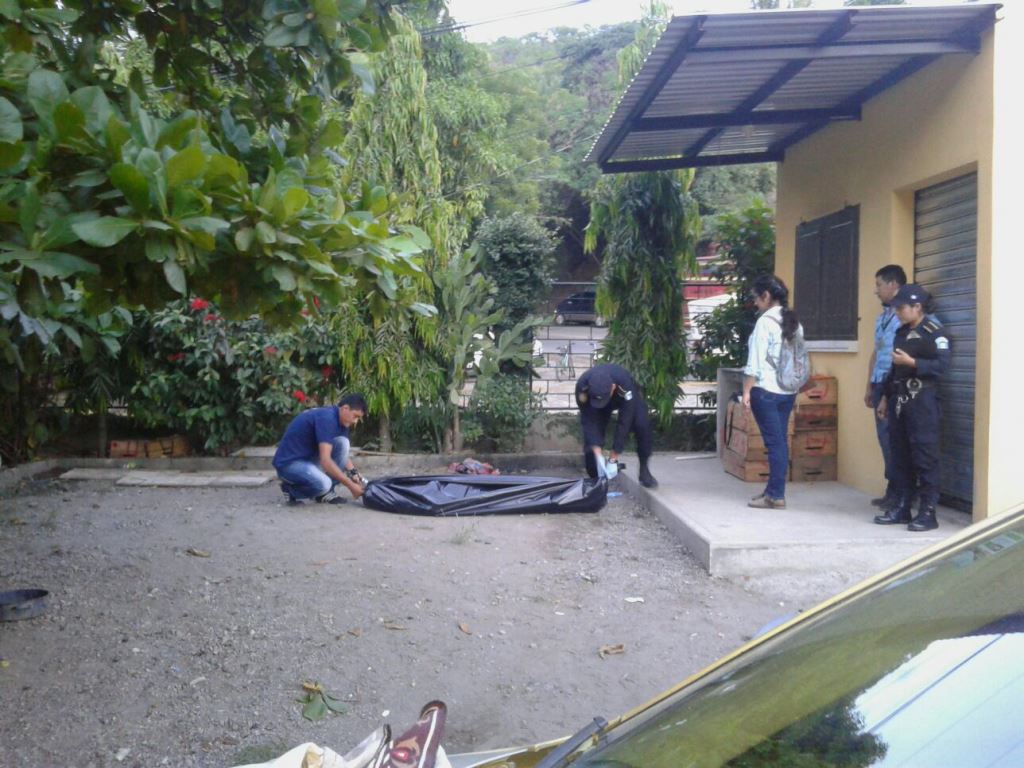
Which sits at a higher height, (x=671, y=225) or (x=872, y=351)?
(x=671, y=225)

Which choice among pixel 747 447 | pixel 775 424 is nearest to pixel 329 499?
pixel 747 447

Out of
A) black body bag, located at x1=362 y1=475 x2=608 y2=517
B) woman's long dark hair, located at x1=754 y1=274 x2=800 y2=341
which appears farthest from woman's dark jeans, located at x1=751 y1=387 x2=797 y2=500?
black body bag, located at x1=362 y1=475 x2=608 y2=517

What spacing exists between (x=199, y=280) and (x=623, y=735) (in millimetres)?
2284

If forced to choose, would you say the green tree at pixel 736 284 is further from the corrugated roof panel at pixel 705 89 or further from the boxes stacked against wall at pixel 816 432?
the corrugated roof panel at pixel 705 89

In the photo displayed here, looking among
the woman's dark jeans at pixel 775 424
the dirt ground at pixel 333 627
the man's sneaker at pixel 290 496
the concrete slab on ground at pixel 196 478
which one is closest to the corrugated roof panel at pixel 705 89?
the woman's dark jeans at pixel 775 424

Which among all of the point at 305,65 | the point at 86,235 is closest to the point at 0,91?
the point at 86,235

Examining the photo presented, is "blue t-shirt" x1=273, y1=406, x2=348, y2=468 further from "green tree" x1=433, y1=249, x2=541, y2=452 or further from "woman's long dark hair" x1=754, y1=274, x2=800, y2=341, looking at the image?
"woman's long dark hair" x1=754, y1=274, x2=800, y2=341

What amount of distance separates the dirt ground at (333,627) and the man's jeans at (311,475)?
0.40 meters

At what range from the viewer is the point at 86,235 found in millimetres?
2744

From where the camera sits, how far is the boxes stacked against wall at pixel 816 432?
27.5 feet

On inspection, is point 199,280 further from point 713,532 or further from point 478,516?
point 478,516

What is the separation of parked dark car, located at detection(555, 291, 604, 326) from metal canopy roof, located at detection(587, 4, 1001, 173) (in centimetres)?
263

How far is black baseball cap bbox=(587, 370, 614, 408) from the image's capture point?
8375 millimetres

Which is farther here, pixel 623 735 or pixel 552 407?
pixel 552 407
